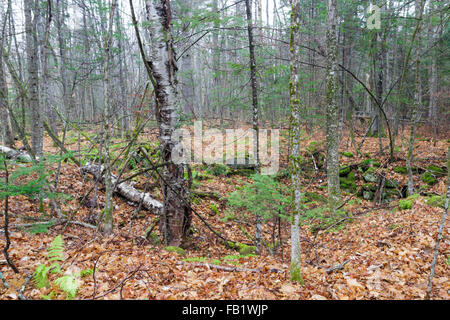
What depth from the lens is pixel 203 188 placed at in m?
8.84

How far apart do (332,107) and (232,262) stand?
495 centimetres

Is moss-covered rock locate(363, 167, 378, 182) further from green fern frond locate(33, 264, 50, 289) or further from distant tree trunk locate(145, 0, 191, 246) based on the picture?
green fern frond locate(33, 264, 50, 289)

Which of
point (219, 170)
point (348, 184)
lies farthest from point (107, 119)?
point (348, 184)

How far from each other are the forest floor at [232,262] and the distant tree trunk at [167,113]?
1.70ft

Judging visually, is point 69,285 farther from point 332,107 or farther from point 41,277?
point 332,107

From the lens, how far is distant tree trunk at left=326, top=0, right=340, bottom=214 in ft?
22.0

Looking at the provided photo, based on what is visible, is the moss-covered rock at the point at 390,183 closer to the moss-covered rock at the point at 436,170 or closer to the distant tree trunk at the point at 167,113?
the moss-covered rock at the point at 436,170

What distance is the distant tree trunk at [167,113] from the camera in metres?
4.55

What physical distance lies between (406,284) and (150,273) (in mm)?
3552

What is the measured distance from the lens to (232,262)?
4523 millimetres

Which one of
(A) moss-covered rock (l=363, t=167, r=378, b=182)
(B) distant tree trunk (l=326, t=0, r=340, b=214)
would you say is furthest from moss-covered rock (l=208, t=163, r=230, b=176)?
(A) moss-covered rock (l=363, t=167, r=378, b=182)

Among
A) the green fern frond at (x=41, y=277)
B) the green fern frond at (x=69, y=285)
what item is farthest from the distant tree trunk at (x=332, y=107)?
the green fern frond at (x=41, y=277)
